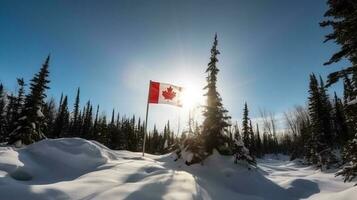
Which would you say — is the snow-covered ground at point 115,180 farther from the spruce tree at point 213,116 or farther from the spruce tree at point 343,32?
the spruce tree at point 343,32

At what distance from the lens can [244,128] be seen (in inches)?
2510

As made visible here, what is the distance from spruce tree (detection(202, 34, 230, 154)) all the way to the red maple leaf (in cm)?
303

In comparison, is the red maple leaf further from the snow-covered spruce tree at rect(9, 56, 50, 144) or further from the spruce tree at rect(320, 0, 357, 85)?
the snow-covered spruce tree at rect(9, 56, 50, 144)

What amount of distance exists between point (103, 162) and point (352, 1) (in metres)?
13.4

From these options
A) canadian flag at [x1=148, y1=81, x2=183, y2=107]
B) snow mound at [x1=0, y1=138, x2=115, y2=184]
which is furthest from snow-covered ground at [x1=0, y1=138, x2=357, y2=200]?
canadian flag at [x1=148, y1=81, x2=183, y2=107]

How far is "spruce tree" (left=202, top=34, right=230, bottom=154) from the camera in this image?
21859 millimetres

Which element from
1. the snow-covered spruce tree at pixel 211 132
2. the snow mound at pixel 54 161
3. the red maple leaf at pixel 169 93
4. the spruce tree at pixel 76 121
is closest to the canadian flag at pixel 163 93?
the red maple leaf at pixel 169 93

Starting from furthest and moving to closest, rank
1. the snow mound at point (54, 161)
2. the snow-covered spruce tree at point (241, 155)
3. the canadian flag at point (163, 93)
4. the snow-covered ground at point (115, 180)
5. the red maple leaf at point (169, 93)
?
1. the red maple leaf at point (169, 93)
2. the canadian flag at point (163, 93)
3. the snow-covered spruce tree at point (241, 155)
4. the snow mound at point (54, 161)
5. the snow-covered ground at point (115, 180)

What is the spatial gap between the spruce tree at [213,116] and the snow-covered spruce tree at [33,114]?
1957 centimetres

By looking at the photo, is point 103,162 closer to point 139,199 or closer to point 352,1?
point 139,199

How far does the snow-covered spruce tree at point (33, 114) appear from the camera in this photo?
3038cm

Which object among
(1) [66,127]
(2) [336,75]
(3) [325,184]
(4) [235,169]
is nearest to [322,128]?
(3) [325,184]

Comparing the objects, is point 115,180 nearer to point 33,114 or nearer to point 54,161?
point 54,161

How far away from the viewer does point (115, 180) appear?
11039 mm
